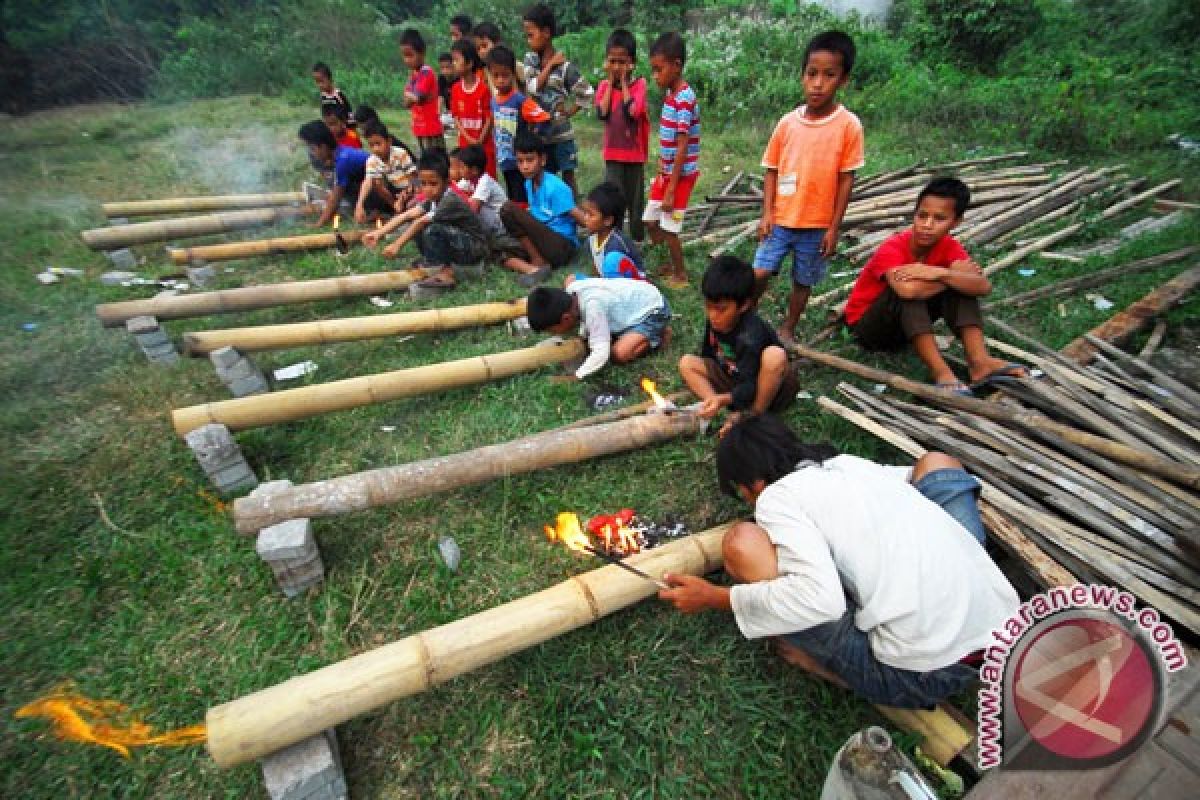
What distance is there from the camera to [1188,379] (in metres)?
3.71

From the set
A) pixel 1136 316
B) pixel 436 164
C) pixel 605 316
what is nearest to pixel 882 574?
pixel 605 316

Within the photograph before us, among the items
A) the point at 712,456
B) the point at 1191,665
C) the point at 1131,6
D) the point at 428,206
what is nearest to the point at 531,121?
the point at 428,206

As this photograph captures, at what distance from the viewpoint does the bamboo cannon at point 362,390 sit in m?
3.56

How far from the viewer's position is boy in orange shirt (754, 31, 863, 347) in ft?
13.0

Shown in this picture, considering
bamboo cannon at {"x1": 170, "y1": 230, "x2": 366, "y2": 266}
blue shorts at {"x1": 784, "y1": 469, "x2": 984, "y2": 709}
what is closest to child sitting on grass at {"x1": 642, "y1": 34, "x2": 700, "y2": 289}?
bamboo cannon at {"x1": 170, "y1": 230, "x2": 366, "y2": 266}

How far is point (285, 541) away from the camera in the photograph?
2758 mm

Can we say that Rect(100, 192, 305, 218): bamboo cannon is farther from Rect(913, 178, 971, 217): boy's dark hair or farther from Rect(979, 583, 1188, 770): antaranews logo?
Rect(979, 583, 1188, 770): antaranews logo

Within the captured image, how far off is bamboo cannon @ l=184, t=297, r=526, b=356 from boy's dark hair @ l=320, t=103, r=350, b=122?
4860 mm

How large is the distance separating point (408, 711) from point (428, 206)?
234 inches

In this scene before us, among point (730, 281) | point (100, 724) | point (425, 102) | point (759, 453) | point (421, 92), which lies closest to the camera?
point (100, 724)

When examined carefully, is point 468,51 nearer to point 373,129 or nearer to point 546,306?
point 373,129

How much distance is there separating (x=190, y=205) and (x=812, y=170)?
8336mm

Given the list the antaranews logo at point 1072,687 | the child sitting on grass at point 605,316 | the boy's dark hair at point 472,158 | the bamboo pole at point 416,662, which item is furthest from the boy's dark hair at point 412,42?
the antaranews logo at point 1072,687

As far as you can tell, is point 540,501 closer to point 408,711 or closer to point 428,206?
point 408,711
